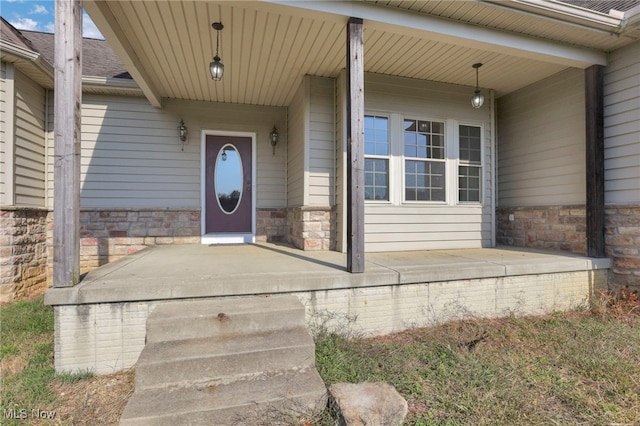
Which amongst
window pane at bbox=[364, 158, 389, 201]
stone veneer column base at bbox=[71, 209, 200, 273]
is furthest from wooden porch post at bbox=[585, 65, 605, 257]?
stone veneer column base at bbox=[71, 209, 200, 273]

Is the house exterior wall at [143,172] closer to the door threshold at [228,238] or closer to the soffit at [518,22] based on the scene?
the door threshold at [228,238]

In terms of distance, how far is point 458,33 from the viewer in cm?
342

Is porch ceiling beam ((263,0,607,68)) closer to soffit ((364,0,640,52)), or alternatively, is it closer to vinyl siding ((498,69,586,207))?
soffit ((364,0,640,52))

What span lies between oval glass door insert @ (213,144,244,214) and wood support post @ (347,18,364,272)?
3.23m

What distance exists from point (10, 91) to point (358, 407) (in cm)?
562

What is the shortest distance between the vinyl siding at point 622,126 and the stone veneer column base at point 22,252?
757cm

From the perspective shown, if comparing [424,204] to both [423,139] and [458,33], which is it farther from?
[458,33]

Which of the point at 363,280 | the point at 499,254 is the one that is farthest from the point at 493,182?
the point at 363,280

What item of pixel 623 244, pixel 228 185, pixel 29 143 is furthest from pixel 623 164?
pixel 29 143

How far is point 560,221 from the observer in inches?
184

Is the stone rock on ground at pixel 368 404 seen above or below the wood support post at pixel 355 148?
below

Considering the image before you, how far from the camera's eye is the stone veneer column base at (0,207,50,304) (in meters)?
4.18

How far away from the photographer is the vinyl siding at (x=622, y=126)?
12.3ft

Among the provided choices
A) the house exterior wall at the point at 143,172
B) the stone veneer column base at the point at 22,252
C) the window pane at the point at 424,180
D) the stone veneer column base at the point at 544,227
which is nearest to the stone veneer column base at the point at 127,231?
the house exterior wall at the point at 143,172
